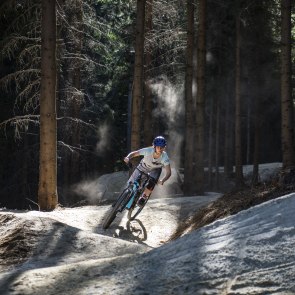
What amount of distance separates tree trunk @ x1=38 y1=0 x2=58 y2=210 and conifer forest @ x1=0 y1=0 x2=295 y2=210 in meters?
0.03

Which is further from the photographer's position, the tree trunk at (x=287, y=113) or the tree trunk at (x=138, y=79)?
the tree trunk at (x=138, y=79)

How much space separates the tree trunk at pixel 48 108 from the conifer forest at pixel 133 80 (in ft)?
0.08

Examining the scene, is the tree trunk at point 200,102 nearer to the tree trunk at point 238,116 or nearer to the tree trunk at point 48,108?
the tree trunk at point 238,116

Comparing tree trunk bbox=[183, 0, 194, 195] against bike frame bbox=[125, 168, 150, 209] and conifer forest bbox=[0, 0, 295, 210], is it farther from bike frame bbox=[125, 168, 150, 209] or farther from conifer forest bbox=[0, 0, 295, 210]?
bike frame bbox=[125, 168, 150, 209]

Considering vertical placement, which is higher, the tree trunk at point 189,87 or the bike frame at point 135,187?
the tree trunk at point 189,87

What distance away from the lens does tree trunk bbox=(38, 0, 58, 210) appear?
1397 centimetres

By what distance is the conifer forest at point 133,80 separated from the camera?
1444 centimetres

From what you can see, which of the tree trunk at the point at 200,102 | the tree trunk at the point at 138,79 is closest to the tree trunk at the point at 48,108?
the tree trunk at the point at 138,79

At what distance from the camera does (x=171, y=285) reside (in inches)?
179

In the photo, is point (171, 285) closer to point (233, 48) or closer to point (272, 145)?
point (233, 48)

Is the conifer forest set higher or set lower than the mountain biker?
higher

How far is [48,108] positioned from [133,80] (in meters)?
5.46

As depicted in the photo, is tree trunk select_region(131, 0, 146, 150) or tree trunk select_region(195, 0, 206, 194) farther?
tree trunk select_region(195, 0, 206, 194)

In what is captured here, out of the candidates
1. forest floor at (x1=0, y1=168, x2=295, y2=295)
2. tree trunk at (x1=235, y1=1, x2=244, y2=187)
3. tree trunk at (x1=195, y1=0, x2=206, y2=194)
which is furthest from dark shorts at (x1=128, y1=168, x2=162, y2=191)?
tree trunk at (x1=235, y1=1, x2=244, y2=187)
